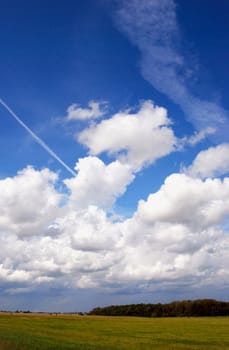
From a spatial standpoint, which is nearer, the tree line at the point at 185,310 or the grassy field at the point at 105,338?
the grassy field at the point at 105,338

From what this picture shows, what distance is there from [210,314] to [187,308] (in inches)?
398

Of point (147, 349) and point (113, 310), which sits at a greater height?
point (113, 310)

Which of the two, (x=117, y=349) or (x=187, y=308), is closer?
(x=117, y=349)

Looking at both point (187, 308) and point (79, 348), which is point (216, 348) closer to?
point (79, 348)

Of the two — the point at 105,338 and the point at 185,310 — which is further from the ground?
the point at 185,310

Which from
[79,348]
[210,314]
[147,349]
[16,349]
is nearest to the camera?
[16,349]

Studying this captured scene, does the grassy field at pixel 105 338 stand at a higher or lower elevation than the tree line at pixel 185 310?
lower

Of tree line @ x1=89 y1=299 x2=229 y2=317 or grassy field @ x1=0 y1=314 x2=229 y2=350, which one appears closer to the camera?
grassy field @ x1=0 y1=314 x2=229 y2=350

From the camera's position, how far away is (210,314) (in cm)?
19475

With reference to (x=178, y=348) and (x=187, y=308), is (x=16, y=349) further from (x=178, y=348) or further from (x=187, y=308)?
(x=187, y=308)

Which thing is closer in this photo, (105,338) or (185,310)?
(105,338)

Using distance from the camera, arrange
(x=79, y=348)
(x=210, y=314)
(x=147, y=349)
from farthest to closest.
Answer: (x=210, y=314), (x=147, y=349), (x=79, y=348)

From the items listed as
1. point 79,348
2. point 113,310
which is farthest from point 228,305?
point 79,348

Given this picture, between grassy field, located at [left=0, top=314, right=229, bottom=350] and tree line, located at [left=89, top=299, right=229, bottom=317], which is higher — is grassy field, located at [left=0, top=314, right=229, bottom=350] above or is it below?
below
